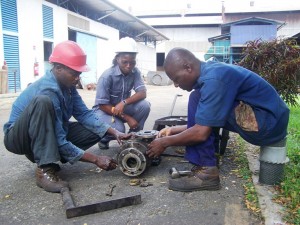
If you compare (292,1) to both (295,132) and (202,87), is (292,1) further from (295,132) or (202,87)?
(202,87)

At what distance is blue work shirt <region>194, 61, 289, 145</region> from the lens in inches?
99.3

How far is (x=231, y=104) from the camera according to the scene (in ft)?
8.45

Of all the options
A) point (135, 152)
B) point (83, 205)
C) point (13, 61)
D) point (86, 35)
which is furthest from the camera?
point (86, 35)

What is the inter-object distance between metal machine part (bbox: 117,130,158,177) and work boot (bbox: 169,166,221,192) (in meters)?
0.38

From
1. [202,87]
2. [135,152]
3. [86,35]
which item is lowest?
[135,152]

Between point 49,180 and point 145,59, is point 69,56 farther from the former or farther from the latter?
point 145,59

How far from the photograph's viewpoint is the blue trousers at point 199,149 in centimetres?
274

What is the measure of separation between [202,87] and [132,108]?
6.44 ft

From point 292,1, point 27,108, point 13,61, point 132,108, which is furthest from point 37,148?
point 292,1

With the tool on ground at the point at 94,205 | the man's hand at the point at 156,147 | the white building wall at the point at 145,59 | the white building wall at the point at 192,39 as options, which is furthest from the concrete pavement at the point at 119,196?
the white building wall at the point at 192,39

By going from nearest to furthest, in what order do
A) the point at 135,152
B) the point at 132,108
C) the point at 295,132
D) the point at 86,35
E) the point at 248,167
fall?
the point at 135,152 < the point at 248,167 < the point at 132,108 < the point at 295,132 < the point at 86,35

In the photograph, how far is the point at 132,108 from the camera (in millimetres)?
4418

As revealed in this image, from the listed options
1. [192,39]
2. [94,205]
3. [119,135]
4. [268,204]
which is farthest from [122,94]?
[192,39]

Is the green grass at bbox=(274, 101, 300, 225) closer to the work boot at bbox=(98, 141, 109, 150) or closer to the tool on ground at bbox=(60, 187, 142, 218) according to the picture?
the tool on ground at bbox=(60, 187, 142, 218)
